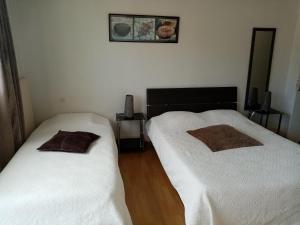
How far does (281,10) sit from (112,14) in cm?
250

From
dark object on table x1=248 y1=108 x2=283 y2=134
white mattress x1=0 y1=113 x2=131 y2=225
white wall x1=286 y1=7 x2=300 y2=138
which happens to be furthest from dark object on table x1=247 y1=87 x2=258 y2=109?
white mattress x1=0 y1=113 x2=131 y2=225

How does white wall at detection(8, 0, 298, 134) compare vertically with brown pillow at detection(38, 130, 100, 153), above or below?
above

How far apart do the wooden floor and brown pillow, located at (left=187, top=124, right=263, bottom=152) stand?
642 mm

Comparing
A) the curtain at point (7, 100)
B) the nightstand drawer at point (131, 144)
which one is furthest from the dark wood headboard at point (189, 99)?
the curtain at point (7, 100)

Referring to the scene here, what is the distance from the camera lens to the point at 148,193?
2494 mm

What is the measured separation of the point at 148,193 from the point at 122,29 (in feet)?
6.84

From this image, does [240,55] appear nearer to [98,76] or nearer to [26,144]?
[98,76]

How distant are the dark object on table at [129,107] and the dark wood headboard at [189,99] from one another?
290 millimetres

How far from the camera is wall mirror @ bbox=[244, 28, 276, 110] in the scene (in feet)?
11.7

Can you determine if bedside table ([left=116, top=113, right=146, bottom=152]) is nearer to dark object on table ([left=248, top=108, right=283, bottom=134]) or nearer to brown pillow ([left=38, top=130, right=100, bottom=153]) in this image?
brown pillow ([left=38, top=130, right=100, bottom=153])

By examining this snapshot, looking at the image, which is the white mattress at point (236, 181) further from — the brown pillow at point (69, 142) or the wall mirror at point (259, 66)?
the wall mirror at point (259, 66)

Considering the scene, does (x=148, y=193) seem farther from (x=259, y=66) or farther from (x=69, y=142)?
(x=259, y=66)

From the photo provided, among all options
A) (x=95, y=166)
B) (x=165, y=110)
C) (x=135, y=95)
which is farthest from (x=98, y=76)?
(x=95, y=166)

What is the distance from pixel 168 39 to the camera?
3.28 metres
